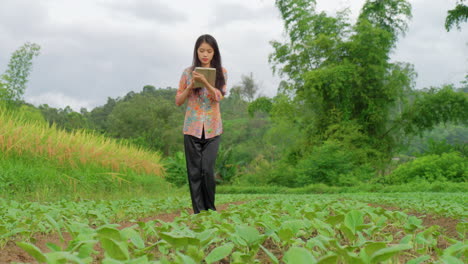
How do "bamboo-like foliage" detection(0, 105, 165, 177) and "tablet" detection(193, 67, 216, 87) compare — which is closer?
"tablet" detection(193, 67, 216, 87)

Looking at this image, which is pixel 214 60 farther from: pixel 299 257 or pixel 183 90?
pixel 299 257

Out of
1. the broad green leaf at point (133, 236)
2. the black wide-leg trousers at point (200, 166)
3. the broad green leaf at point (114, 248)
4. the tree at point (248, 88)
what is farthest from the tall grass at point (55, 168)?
the tree at point (248, 88)

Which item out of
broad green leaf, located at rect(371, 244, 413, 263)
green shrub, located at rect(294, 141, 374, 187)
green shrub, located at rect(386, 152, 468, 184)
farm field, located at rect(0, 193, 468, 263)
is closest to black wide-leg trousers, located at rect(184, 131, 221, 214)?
farm field, located at rect(0, 193, 468, 263)

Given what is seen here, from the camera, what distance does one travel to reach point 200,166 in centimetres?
400

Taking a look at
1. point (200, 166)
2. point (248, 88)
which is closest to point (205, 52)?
point (200, 166)

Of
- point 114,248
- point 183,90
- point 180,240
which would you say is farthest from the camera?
point 183,90

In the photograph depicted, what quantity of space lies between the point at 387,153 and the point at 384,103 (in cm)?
218

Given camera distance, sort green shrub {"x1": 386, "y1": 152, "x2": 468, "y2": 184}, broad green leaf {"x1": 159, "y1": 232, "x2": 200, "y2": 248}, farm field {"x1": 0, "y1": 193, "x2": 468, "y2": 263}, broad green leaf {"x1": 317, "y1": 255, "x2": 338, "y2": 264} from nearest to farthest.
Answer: broad green leaf {"x1": 317, "y1": 255, "x2": 338, "y2": 264} → farm field {"x1": 0, "y1": 193, "x2": 468, "y2": 263} → broad green leaf {"x1": 159, "y1": 232, "x2": 200, "y2": 248} → green shrub {"x1": 386, "y1": 152, "x2": 468, "y2": 184}

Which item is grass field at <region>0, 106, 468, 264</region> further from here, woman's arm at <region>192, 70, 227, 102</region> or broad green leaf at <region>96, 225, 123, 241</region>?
woman's arm at <region>192, 70, 227, 102</region>

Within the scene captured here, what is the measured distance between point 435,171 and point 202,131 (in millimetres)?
10098

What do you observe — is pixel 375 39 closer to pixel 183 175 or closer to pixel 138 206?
pixel 183 175

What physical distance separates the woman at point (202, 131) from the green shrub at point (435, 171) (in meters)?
9.14

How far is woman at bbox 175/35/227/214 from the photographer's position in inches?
156

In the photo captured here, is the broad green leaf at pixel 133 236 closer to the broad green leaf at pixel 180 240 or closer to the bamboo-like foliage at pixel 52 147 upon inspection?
the broad green leaf at pixel 180 240
